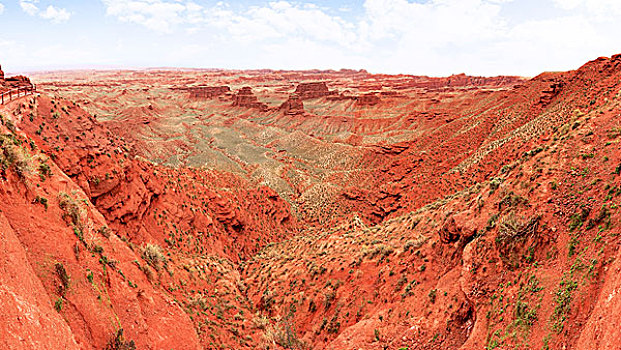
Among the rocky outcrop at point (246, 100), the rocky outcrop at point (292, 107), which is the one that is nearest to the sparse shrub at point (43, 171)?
the rocky outcrop at point (292, 107)

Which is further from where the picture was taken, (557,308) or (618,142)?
(618,142)

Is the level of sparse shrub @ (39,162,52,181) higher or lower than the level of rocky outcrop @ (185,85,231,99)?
lower

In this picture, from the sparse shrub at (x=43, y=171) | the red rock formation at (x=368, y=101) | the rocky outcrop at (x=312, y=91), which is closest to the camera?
the sparse shrub at (x=43, y=171)

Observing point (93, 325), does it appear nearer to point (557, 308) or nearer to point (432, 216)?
point (557, 308)

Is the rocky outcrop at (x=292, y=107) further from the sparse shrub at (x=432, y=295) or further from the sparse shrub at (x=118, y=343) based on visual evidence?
the sparse shrub at (x=118, y=343)

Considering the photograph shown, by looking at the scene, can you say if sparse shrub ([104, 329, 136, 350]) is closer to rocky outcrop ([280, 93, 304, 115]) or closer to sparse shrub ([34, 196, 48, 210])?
sparse shrub ([34, 196, 48, 210])

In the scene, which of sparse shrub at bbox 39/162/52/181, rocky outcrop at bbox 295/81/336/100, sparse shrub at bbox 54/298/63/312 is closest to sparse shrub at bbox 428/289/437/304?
sparse shrub at bbox 54/298/63/312

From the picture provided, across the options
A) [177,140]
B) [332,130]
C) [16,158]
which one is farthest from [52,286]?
[332,130]

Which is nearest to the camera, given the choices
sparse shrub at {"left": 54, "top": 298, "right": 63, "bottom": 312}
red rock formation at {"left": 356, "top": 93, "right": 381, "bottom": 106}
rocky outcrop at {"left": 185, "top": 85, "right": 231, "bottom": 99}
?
sparse shrub at {"left": 54, "top": 298, "right": 63, "bottom": 312}

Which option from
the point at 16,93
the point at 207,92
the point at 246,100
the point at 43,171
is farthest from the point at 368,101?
the point at 43,171
